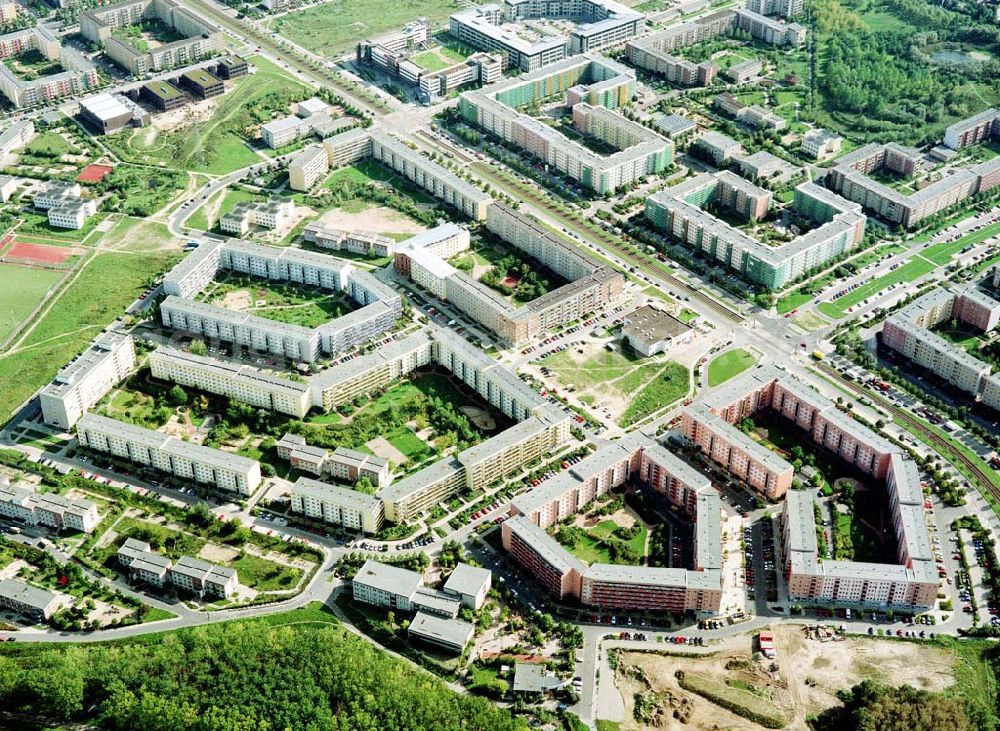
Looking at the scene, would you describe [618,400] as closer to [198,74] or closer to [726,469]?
[726,469]

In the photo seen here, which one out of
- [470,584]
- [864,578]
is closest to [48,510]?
[470,584]

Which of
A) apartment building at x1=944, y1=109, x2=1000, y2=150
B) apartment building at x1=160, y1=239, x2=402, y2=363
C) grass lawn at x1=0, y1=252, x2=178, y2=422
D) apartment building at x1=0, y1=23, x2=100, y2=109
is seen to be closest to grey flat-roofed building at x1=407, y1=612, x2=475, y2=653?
apartment building at x1=160, y1=239, x2=402, y2=363

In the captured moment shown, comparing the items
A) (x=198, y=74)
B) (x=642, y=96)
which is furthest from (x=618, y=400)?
(x=198, y=74)

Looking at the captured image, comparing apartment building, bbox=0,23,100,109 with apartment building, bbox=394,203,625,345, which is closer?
apartment building, bbox=394,203,625,345

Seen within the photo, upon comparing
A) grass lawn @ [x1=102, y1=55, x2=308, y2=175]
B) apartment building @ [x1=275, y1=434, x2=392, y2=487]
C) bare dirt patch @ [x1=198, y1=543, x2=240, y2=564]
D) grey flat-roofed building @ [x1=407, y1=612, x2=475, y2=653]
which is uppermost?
grass lawn @ [x1=102, y1=55, x2=308, y2=175]

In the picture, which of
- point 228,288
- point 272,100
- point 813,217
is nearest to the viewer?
point 228,288

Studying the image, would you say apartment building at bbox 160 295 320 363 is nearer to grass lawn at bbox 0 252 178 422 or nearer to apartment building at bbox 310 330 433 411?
apartment building at bbox 310 330 433 411

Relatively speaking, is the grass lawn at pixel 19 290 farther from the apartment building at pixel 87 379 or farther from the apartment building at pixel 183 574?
the apartment building at pixel 183 574

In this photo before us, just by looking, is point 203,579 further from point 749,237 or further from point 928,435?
point 749,237
